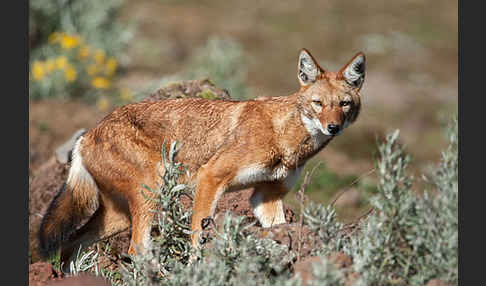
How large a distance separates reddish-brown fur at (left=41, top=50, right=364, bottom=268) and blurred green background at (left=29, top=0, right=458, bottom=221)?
1172 mm

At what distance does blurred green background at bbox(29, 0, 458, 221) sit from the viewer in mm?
17531

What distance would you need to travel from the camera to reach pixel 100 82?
A: 20016 millimetres

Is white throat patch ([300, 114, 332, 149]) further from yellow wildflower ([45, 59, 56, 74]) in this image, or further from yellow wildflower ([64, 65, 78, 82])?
yellow wildflower ([45, 59, 56, 74])

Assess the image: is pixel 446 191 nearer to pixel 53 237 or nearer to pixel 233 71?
pixel 53 237

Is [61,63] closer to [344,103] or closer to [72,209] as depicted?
[72,209]

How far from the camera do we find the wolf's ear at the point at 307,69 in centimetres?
700

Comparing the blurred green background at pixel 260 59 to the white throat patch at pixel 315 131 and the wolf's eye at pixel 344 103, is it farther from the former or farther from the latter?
the white throat patch at pixel 315 131

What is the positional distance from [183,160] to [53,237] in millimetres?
1726

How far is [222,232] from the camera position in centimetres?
568

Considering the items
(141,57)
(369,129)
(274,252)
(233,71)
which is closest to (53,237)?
(274,252)

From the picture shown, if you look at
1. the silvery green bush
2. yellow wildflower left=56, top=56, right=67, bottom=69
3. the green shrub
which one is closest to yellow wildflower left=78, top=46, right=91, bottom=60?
yellow wildflower left=56, top=56, right=67, bottom=69

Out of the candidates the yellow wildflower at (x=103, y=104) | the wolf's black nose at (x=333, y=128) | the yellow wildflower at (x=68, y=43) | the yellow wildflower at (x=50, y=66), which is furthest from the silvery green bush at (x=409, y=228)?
the yellow wildflower at (x=50, y=66)

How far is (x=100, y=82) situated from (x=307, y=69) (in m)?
13.9

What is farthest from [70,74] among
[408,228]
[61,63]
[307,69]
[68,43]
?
[408,228]
